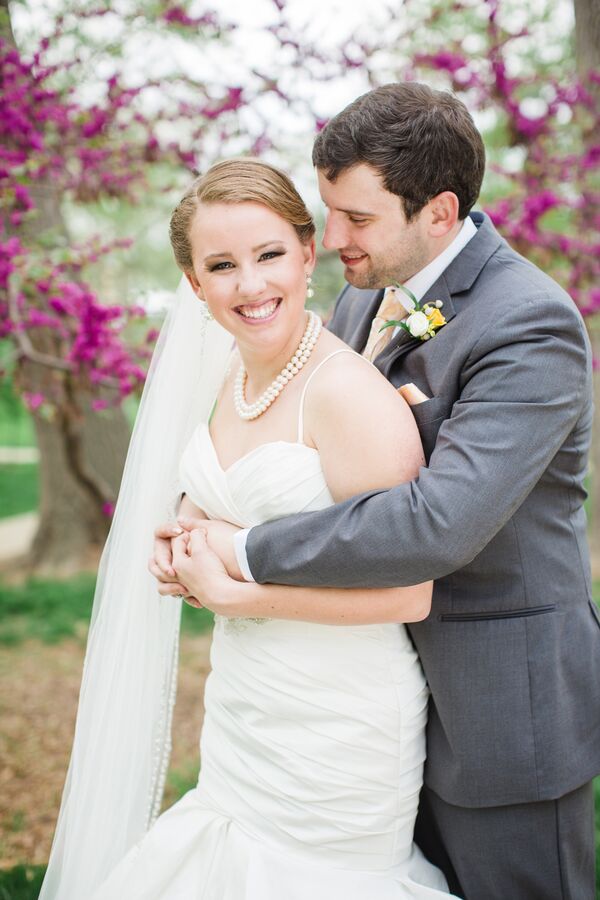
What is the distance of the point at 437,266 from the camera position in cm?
239

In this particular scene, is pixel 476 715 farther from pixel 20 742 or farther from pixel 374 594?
pixel 20 742

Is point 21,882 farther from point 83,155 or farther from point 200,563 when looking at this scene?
point 83,155

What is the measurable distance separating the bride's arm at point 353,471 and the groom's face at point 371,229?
41 cm

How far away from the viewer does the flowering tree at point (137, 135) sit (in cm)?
406

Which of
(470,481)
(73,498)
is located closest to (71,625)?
(73,498)

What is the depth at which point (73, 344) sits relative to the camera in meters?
4.07

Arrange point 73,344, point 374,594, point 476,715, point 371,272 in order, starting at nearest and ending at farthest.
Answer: point 374,594 < point 476,715 < point 371,272 < point 73,344

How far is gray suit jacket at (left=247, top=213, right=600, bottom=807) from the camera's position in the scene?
1.96m

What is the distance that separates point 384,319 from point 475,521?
889 millimetres

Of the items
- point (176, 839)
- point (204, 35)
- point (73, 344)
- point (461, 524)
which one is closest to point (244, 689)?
point (176, 839)

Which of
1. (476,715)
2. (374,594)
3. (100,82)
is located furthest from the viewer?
(100,82)

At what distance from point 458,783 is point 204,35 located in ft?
15.1

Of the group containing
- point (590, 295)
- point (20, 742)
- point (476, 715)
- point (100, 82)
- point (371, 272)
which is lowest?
point (20, 742)

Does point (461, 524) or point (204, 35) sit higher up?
point (204, 35)
